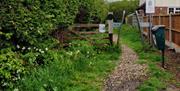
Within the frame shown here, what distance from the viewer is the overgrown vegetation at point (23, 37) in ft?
26.0

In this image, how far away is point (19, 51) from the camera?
9.07m

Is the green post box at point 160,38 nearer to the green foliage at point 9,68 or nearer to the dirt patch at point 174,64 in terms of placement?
the dirt patch at point 174,64

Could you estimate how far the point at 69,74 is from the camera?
9.58 m

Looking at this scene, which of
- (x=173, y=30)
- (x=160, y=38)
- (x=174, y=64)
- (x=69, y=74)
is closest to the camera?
(x=69, y=74)

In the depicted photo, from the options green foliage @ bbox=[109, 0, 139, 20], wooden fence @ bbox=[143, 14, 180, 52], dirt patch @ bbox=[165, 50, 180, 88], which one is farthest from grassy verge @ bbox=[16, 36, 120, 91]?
green foliage @ bbox=[109, 0, 139, 20]

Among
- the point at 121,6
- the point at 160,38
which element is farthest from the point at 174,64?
the point at 121,6

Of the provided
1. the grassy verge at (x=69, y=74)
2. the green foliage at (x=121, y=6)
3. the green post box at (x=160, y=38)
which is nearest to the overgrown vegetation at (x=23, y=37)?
the grassy verge at (x=69, y=74)

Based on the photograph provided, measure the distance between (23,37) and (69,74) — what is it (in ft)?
4.61

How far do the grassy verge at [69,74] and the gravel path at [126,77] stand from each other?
0.66 ft

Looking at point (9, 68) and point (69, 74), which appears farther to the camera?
point (69, 74)

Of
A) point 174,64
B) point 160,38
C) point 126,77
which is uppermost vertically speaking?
point 160,38

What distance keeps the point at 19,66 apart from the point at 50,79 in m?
0.66

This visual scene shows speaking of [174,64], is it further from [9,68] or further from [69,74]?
[9,68]

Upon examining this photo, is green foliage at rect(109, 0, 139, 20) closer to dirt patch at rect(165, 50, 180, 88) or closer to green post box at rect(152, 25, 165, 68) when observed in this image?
dirt patch at rect(165, 50, 180, 88)
